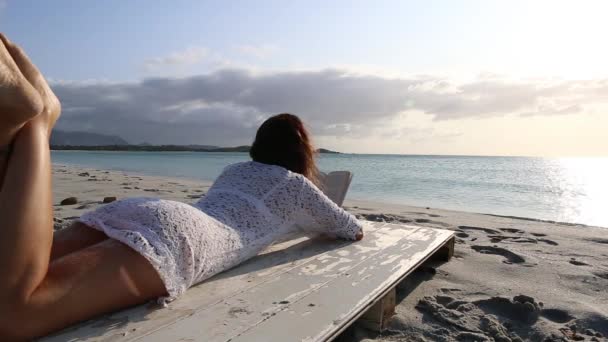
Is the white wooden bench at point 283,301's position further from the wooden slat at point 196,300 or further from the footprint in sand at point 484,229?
the footprint in sand at point 484,229

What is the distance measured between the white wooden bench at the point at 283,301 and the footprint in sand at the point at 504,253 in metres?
1.19

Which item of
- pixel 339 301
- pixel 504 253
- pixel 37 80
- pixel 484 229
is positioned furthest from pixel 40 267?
pixel 484 229

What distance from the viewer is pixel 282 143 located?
2840 millimetres

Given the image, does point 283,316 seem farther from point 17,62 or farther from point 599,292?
point 599,292

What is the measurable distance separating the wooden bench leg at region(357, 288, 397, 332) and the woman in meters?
0.72

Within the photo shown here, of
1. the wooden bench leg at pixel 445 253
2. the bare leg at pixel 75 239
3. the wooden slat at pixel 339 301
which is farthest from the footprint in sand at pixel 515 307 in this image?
the bare leg at pixel 75 239

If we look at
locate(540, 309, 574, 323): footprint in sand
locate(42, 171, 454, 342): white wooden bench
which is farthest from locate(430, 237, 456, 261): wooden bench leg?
locate(540, 309, 574, 323): footprint in sand

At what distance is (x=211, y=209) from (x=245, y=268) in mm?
447

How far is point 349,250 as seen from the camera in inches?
122

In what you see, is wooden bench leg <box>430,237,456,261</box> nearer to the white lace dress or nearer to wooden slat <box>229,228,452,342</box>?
wooden slat <box>229,228,452,342</box>

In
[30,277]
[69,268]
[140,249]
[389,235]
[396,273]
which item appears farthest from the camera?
[389,235]

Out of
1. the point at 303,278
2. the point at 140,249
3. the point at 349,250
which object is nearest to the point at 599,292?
the point at 349,250

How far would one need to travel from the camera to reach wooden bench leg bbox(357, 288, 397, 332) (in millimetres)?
2395

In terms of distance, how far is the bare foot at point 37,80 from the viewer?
1821 mm
